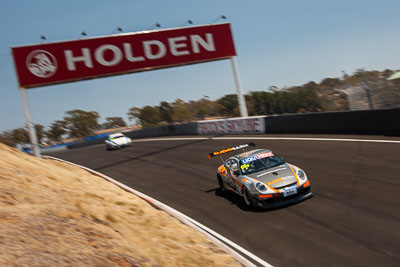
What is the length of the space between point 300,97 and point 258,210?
43404 mm

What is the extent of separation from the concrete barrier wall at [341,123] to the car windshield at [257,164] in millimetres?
7943

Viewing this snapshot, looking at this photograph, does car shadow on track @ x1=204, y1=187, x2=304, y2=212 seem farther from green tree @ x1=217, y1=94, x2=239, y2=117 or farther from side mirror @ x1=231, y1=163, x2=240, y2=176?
green tree @ x1=217, y1=94, x2=239, y2=117

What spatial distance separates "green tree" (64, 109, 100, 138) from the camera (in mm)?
111250

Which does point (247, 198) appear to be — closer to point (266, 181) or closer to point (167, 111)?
point (266, 181)

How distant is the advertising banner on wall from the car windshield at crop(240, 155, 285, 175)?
14516mm

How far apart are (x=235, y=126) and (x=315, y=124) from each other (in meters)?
8.18

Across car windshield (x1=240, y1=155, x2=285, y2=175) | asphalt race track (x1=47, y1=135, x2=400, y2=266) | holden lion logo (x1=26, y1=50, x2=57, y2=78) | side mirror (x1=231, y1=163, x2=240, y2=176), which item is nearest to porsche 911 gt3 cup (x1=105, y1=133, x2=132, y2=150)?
holden lion logo (x1=26, y1=50, x2=57, y2=78)

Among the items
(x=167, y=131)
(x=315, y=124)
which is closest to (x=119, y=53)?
(x=167, y=131)

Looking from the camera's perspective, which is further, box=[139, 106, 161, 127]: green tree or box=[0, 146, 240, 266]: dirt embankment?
box=[139, 106, 161, 127]: green tree

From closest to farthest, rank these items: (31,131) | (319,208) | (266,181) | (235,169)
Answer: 1. (319,208)
2. (266,181)
3. (235,169)
4. (31,131)

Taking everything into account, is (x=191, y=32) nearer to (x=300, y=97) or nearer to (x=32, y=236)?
(x=300, y=97)

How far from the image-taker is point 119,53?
3033cm

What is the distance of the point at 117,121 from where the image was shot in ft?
521

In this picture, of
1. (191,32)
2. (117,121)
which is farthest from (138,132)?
(117,121)
